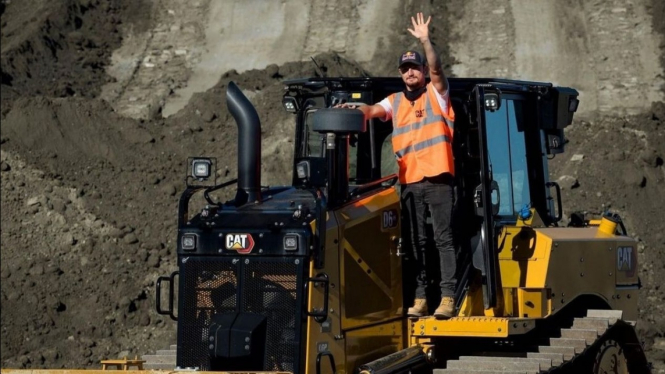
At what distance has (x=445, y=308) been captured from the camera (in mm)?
9570

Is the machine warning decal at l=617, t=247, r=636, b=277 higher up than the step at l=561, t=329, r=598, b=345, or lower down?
higher up

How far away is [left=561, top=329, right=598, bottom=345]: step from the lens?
10.1 meters

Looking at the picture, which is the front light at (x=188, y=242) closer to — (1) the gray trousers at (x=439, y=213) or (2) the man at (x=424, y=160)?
(2) the man at (x=424, y=160)

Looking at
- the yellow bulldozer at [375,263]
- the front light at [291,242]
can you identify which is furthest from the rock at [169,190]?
the front light at [291,242]

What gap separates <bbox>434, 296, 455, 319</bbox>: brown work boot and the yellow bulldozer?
58 mm

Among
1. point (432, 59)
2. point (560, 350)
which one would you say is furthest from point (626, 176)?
point (432, 59)

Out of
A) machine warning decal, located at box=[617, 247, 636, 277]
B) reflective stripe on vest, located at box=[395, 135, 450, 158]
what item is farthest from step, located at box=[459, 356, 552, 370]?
machine warning decal, located at box=[617, 247, 636, 277]

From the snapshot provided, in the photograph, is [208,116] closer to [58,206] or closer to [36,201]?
[58,206]

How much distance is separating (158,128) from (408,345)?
14.0 meters

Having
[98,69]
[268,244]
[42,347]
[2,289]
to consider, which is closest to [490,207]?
[268,244]

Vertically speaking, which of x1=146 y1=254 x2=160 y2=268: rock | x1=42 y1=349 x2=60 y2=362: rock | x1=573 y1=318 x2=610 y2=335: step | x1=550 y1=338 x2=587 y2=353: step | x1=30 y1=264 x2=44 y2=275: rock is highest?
x1=146 y1=254 x2=160 y2=268: rock

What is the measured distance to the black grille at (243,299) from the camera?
357 inches

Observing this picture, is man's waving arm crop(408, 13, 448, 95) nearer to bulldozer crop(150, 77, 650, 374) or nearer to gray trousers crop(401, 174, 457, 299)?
bulldozer crop(150, 77, 650, 374)

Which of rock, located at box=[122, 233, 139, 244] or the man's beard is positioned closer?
the man's beard
